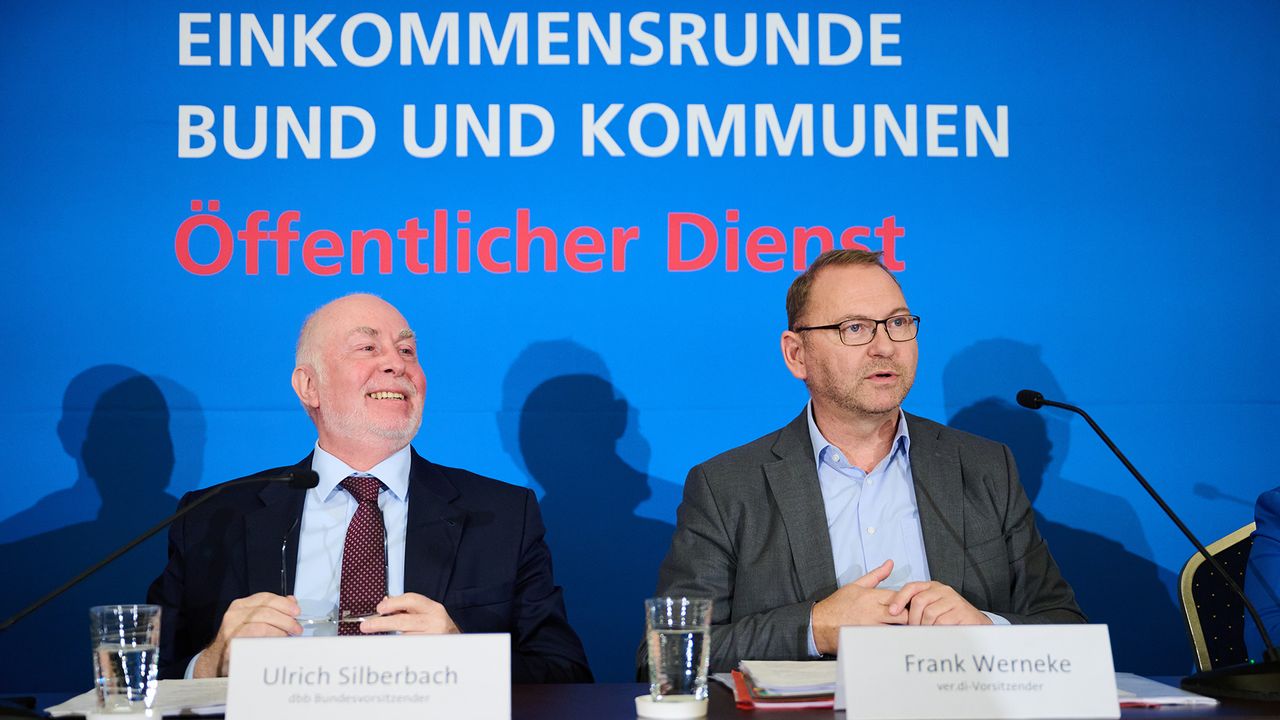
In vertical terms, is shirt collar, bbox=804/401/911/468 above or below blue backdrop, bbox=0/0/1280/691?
below

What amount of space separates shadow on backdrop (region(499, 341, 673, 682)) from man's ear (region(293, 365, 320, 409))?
802 mm

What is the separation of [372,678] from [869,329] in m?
1.47

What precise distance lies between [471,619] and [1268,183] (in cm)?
271

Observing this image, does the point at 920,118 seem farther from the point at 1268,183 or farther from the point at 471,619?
the point at 471,619

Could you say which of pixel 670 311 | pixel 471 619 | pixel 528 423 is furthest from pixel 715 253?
pixel 471 619

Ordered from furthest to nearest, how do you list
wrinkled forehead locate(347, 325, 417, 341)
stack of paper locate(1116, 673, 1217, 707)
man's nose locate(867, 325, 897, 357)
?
wrinkled forehead locate(347, 325, 417, 341) < man's nose locate(867, 325, 897, 357) < stack of paper locate(1116, 673, 1217, 707)

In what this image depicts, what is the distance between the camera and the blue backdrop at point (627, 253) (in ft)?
11.4

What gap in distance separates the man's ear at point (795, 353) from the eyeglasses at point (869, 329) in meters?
0.12

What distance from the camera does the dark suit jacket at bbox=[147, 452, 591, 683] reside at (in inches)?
102

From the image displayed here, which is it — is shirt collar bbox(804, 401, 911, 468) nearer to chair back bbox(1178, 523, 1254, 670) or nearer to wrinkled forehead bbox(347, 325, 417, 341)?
chair back bbox(1178, 523, 1254, 670)

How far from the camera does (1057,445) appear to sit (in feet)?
11.6

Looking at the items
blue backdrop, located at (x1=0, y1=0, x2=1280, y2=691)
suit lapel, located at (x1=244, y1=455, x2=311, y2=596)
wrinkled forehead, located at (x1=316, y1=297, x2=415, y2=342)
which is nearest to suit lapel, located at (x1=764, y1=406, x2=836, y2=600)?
blue backdrop, located at (x1=0, y1=0, x2=1280, y2=691)

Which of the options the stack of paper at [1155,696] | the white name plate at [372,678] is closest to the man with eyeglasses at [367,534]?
the white name plate at [372,678]

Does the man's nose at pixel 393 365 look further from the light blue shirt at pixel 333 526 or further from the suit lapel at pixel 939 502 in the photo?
the suit lapel at pixel 939 502
